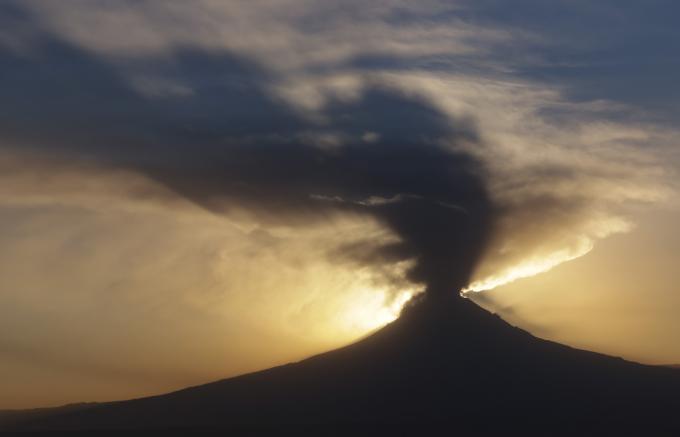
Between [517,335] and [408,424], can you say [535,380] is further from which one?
[408,424]

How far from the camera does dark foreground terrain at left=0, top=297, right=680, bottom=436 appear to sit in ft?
552

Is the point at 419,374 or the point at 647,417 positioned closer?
the point at 647,417

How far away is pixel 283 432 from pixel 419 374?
3049 centimetres

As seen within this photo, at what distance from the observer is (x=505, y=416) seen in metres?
170

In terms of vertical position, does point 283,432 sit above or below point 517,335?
below

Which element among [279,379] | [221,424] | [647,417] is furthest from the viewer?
[279,379]

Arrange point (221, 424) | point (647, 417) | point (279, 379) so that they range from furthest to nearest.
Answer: point (279, 379) → point (221, 424) → point (647, 417)

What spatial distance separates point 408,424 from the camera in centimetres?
17175

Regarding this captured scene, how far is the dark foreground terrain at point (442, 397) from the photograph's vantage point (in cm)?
16825

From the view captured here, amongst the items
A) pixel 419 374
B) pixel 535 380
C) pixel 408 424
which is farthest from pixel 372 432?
pixel 535 380

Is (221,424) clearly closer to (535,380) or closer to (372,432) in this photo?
(372,432)

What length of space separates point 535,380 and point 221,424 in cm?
5914

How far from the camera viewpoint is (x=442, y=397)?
180125mm

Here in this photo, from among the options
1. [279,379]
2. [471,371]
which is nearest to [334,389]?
[279,379]
